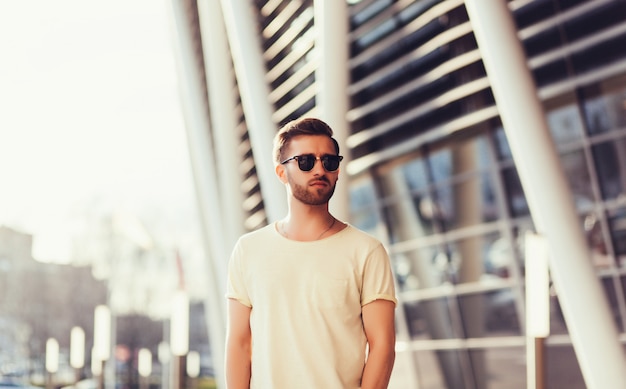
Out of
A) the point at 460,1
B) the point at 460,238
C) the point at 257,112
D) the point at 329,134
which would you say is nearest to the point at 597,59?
the point at 460,1

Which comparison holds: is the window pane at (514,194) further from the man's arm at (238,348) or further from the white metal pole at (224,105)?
the man's arm at (238,348)

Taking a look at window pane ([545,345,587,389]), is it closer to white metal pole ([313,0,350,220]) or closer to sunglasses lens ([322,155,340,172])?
white metal pole ([313,0,350,220])

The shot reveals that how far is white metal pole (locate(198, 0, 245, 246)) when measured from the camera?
57.2 ft

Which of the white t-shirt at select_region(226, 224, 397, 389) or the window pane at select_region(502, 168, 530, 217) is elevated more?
the window pane at select_region(502, 168, 530, 217)

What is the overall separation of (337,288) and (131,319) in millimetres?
53549

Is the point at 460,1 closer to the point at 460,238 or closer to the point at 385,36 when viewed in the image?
the point at 385,36

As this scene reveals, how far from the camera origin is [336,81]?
11648 millimetres

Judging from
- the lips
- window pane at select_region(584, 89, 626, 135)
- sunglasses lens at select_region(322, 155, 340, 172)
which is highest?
window pane at select_region(584, 89, 626, 135)

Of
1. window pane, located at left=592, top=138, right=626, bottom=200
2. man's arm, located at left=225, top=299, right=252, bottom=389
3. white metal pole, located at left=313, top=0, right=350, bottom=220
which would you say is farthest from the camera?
window pane, located at left=592, top=138, right=626, bottom=200

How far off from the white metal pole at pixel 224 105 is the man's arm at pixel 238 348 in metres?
15.3

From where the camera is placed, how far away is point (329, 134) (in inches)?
102

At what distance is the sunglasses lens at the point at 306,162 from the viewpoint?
2.48 metres

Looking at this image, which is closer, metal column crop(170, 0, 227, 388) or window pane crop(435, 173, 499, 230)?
window pane crop(435, 173, 499, 230)

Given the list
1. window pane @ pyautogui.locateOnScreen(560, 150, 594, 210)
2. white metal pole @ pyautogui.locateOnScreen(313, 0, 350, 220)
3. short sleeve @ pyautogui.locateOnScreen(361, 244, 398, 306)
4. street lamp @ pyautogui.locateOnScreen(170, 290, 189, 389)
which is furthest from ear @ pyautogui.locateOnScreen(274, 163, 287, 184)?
window pane @ pyautogui.locateOnScreen(560, 150, 594, 210)
